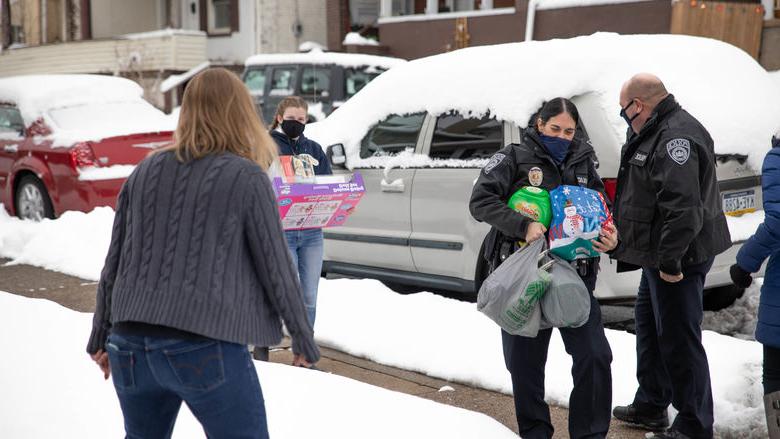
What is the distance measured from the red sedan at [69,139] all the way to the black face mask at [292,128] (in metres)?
5.02

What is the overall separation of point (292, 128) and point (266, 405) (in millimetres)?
1873

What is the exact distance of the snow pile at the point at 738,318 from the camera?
6699 mm

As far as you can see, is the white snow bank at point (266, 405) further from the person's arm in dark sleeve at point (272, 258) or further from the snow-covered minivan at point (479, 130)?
the person's arm in dark sleeve at point (272, 258)

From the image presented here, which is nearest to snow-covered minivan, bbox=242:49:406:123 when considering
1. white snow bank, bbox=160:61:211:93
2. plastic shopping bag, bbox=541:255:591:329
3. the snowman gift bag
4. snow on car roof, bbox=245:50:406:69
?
snow on car roof, bbox=245:50:406:69

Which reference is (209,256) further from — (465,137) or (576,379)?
(465,137)

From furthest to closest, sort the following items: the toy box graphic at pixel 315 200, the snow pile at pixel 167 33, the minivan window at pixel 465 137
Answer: the snow pile at pixel 167 33 → the minivan window at pixel 465 137 → the toy box graphic at pixel 315 200

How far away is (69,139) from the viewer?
1052 centimetres

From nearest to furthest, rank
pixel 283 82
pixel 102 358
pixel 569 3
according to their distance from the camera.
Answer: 1. pixel 102 358
2. pixel 283 82
3. pixel 569 3

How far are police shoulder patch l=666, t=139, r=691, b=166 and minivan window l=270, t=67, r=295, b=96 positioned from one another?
1198 centimetres

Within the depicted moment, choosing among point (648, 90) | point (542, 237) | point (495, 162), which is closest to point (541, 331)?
point (542, 237)

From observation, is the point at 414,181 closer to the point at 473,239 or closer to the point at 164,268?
the point at 473,239

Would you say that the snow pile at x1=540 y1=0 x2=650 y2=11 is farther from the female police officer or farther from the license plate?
the female police officer

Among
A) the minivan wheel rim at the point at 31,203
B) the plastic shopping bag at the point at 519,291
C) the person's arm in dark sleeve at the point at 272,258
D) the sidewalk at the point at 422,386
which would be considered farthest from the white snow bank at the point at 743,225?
the minivan wheel rim at the point at 31,203

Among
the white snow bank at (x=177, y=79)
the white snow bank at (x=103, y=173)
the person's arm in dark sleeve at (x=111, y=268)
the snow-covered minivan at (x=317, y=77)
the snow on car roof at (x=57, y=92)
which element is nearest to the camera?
the person's arm in dark sleeve at (x=111, y=268)
